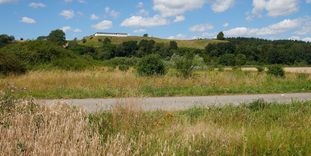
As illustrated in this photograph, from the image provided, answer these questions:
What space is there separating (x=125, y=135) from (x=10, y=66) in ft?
81.3

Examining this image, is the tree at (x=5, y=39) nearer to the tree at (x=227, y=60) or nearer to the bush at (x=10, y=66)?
the bush at (x=10, y=66)

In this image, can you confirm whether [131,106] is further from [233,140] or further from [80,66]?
[80,66]

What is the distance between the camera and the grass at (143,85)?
1814 centimetres

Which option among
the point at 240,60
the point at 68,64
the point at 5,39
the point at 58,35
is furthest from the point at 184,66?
the point at 240,60

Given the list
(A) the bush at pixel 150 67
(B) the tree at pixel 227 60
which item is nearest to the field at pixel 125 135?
(A) the bush at pixel 150 67

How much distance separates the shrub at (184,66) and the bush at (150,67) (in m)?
0.99

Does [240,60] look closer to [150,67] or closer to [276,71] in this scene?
[276,71]

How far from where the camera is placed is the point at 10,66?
29.0 metres

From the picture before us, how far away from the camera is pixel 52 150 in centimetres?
473

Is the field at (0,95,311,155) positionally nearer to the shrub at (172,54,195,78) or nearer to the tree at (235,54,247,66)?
the shrub at (172,54,195,78)

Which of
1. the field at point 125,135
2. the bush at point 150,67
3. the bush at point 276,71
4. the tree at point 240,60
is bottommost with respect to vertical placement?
the tree at point 240,60

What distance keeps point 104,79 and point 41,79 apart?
335 cm

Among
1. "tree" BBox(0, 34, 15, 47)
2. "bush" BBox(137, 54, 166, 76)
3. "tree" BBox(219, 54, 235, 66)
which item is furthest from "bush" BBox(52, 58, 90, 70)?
"tree" BBox(219, 54, 235, 66)

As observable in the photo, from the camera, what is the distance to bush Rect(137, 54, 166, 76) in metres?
26.0
